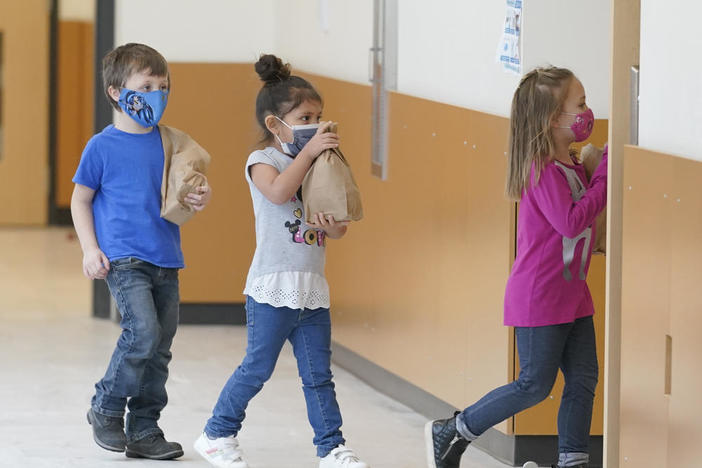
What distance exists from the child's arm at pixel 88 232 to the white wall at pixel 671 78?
5.33 ft

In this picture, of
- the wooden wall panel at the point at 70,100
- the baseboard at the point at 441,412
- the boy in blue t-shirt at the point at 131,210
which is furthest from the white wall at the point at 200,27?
the wooden wall panel at the point at 70,100

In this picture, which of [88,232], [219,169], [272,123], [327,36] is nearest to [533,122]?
[272,123]

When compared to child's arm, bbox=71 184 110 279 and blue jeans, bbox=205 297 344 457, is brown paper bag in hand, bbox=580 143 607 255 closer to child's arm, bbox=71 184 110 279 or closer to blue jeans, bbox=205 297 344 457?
blue jeans, bbox=205 297 344 457

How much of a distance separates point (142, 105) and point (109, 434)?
102 centimetres

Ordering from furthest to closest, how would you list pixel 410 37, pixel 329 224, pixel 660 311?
pixel 410 37
pixel 329 224
pixel 660 311

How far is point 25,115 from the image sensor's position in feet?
34.7

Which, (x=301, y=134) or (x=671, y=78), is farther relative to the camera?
(x=301, y=134)

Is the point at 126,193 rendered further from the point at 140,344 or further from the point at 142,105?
the point at 140,344

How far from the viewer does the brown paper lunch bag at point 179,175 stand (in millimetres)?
3699

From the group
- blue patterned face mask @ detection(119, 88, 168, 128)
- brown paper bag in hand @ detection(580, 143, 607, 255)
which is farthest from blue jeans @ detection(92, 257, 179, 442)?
brown paper bag in hand @ detection(580, 143, 607, 255)

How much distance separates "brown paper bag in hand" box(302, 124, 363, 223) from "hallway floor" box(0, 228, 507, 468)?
36.4 inches

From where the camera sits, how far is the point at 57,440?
163 inches

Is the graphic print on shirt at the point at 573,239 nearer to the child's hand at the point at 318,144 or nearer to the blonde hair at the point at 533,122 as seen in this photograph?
the blonde hair at the point at 533,122

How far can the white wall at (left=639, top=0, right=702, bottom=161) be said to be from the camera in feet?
9.12
